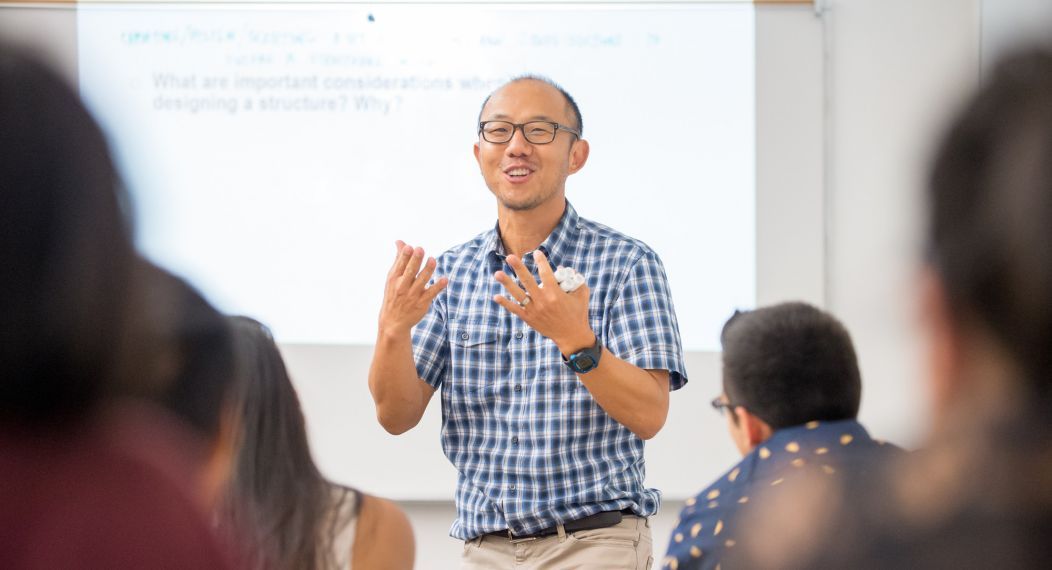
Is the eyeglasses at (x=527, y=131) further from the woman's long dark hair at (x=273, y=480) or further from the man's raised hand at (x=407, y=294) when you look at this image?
the woman's long dark hair at (x=273, y=480)

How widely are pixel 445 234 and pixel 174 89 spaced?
110 centimetres

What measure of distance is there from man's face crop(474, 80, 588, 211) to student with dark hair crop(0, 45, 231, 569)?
1.43m

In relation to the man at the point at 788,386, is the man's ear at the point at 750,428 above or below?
below

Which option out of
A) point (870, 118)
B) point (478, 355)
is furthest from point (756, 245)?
point (478, 355)

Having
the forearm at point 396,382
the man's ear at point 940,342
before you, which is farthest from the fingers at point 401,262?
the man's ear at point 940,342

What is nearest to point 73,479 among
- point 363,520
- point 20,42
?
point 20,42

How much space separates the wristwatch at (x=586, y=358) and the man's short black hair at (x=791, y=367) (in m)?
0.23

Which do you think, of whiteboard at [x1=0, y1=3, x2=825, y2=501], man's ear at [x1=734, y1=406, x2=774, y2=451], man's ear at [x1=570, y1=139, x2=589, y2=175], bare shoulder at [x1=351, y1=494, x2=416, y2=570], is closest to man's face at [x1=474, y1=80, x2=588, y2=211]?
man's ear at [x1=570, y1=139, x2=589, y2=175]

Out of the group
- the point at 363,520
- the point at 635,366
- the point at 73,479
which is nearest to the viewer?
the point at 73,479

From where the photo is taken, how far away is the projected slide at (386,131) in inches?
139

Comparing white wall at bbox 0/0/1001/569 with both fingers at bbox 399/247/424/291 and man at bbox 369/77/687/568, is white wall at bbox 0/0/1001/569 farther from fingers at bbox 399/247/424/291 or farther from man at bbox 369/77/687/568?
fingers at bbox 399/247/424/291

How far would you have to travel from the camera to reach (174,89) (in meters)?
3.58

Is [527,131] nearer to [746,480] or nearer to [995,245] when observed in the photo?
[746,480]

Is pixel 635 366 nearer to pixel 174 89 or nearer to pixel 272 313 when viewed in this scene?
pixel 272 313
